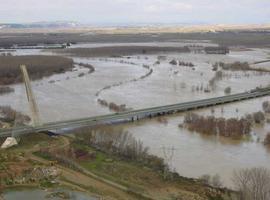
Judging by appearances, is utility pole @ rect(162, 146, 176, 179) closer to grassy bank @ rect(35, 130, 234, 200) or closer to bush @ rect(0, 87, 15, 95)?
grassy bank @ rect(35, 130, 234, 200)

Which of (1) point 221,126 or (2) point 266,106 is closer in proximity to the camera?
(1) point 221,126

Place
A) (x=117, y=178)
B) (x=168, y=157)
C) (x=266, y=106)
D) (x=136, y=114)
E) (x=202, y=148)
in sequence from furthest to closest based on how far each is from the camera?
(x=266, y=106)
(x=136, y=114)
(x=202, y=148)
(x=168, y=157)
(x=117, y=178)

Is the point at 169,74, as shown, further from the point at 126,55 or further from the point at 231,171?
the point at 231,171

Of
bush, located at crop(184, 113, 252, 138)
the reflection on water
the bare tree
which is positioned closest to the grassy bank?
the bare tree

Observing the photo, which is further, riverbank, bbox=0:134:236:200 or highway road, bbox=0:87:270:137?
highway road, bbox=0:87:270:137

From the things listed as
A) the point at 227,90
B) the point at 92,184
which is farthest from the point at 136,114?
the point at 227,90

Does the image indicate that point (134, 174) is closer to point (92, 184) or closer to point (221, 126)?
point (92, 184)
